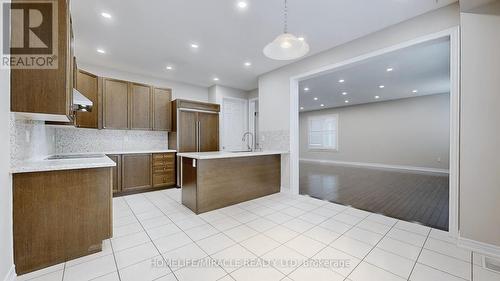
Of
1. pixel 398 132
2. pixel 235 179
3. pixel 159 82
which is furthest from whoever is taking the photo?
pixel 398 132

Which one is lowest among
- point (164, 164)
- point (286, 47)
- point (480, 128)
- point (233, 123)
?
point (164, 164)

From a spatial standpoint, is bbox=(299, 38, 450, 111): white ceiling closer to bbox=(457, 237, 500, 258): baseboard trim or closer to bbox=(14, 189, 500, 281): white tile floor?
bbox=(457, 237, 500, 258): baseboard trim

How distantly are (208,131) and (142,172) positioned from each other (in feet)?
6.07

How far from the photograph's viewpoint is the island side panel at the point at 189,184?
10.1 feet

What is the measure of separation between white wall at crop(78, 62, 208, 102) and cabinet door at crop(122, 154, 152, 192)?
1994 mm

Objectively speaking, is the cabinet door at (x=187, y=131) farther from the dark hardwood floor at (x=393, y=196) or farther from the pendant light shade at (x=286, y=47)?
the pendant light shade at (x=286, y=47)

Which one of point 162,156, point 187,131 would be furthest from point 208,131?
point 162,156

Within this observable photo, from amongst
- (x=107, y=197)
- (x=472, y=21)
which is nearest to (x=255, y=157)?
(x=107, y=197)

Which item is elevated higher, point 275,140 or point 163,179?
point 275,140

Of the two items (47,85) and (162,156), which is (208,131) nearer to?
(162,156)

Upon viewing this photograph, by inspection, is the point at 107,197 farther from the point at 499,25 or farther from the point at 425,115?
the point at 425,115

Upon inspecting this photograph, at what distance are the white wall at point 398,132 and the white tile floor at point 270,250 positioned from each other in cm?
615

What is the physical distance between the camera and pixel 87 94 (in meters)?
3.74

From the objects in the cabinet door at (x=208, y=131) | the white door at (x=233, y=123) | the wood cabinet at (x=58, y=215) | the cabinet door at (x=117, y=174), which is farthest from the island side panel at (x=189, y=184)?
the white door at (x=233, y=123)
